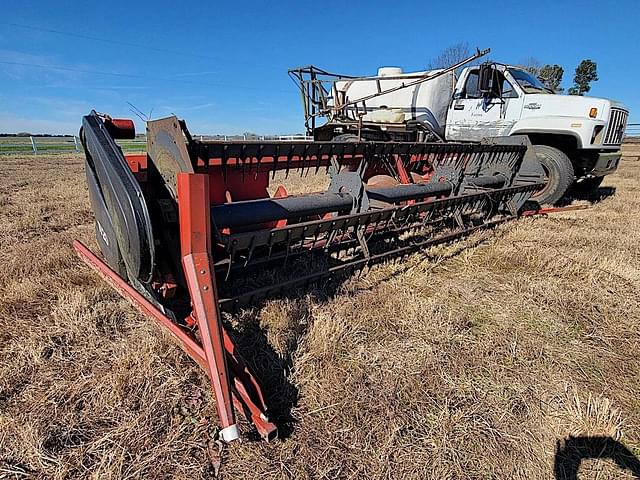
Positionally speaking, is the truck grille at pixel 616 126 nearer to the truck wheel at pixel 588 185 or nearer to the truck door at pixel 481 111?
the truck wheel at pixel 588 185

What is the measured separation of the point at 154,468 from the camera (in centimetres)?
149

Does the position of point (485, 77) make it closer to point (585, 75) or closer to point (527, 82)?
point (527, 82)

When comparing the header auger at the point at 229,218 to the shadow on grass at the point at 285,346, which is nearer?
the header auger at the point at 229,218

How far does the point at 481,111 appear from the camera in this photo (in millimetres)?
6609

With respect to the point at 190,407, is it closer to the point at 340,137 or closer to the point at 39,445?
the point at 39,445

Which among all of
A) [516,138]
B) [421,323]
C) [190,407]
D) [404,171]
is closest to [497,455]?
[421,323]

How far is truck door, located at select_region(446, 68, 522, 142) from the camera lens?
6301 millimetres

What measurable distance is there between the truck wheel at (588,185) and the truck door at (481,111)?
8.59 ft

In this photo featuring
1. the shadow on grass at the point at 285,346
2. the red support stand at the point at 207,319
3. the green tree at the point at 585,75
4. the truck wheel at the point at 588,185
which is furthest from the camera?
the green tree at the point at 585,75

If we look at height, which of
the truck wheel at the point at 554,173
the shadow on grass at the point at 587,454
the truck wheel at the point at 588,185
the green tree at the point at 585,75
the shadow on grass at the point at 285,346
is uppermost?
the green tree at the point at 585,75

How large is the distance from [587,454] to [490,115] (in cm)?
602

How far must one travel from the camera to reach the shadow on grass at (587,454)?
1591mm

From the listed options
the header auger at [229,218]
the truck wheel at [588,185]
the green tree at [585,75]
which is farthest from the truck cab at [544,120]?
the green tree at [585,75]

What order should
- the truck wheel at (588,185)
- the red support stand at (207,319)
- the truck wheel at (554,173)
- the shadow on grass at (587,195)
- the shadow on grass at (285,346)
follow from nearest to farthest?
the red support stand at (207,319)
the shadow on grass at (285,346)
the truck wheel at (554,173)
the shadow on grass at (587,195)
the truck wheel at (588,185)
